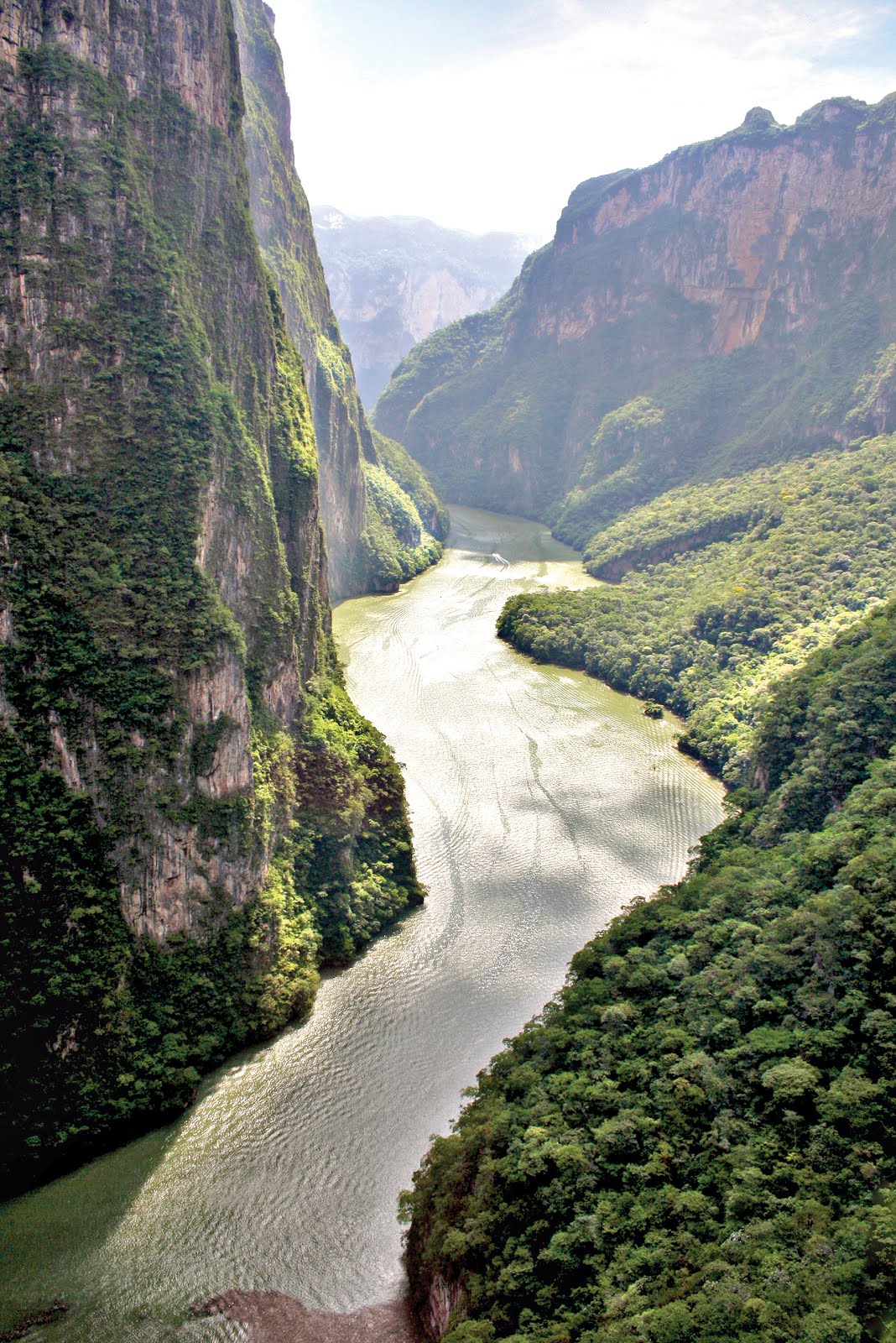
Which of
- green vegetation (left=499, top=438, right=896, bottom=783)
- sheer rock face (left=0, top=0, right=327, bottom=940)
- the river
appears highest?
sheer rock face (left=0, top=0, right=327, bottom=940)

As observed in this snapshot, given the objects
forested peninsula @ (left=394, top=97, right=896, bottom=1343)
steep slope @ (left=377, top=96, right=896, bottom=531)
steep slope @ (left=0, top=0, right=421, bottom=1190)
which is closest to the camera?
forested peninsula @ (left=394, top=97, right=896, bottom=1343)

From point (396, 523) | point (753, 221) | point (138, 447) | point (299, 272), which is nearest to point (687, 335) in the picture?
point (753, 221)

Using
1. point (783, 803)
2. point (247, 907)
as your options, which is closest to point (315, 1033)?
point (247, 907)

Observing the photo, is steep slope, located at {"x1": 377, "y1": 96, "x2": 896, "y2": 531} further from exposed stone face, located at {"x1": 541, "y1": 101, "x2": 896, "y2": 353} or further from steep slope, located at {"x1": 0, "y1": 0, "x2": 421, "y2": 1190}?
steep slope, located at {"x1": 0, "y1": 0, "x2": 421, "y2": 1190}

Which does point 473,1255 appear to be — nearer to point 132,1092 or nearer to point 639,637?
point 132,1092

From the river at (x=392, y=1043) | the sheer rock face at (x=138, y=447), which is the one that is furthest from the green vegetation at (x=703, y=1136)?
the sheer rock face at (x=138, y=447)

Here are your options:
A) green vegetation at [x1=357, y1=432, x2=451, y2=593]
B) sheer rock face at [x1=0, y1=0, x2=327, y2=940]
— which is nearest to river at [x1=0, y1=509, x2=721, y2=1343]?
sheer rock face at [x1=0, y1=0, x2=327, y2=940]
